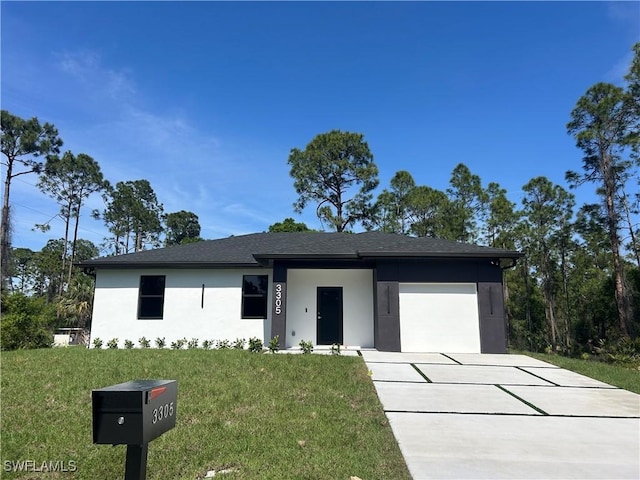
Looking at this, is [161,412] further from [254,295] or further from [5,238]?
[5,238]

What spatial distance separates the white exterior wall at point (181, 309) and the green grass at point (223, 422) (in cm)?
438


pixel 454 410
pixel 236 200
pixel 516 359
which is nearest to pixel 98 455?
pixel 454 410

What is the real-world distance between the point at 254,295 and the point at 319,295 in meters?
2.15

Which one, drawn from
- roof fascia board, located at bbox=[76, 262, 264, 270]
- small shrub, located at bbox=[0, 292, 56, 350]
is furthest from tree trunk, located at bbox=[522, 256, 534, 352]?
small shrub, located at bbox=[0, 292, 56, 350]

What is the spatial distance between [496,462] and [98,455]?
363cm

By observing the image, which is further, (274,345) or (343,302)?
(343,302)

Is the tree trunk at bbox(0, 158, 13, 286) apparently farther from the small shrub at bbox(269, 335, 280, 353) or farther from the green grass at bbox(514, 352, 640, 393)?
the green grass at bbox(514, 352, 640, 393)

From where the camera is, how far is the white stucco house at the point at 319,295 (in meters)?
10.7

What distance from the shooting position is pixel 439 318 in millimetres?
10820

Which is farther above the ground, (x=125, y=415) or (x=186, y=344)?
(x=125, y=415)

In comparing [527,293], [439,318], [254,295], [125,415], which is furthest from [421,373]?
[527,293]

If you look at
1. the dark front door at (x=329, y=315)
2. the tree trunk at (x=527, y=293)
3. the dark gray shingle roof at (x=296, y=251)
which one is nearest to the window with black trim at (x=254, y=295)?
the dark gray shingle roof at (x=296, y=251)

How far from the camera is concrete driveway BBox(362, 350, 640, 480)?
3.23 metres

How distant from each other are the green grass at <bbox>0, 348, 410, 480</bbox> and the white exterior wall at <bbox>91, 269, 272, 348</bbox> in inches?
172
